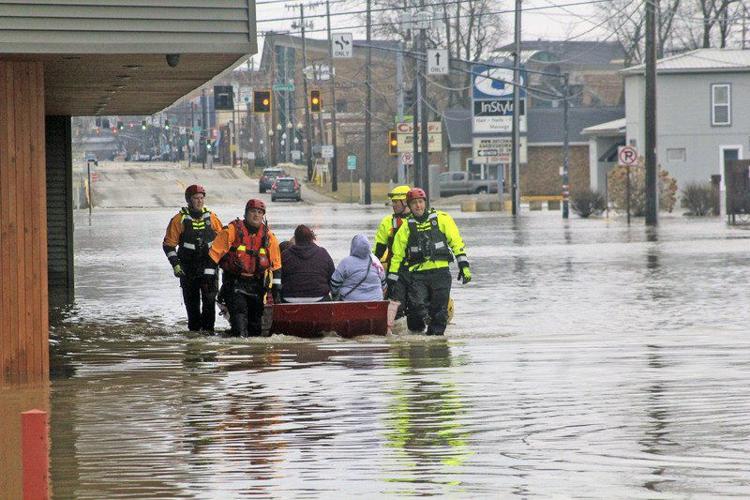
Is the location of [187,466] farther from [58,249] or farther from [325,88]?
[325,88]

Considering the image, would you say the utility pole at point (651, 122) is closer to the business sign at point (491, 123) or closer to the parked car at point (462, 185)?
the business sign at point (491, 123)

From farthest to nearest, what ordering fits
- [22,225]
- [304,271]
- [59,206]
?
[59,206] < [304,271] < [22,225]

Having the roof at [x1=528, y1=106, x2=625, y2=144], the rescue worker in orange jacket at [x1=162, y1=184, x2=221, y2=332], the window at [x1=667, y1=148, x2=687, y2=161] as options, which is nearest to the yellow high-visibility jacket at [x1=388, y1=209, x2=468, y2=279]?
the rescue worker in orange jacket at [x1=162, y1=184, x2=221, y2=332]

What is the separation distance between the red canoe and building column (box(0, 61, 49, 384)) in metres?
4.08

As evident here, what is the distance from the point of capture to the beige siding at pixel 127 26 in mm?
11922

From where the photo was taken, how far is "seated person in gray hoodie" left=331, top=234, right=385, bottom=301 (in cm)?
1697

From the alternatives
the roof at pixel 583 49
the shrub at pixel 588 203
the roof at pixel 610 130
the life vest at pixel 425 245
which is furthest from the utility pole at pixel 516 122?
the roof at pixel 583 49

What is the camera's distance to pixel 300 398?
1198 cm

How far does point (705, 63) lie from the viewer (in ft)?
220

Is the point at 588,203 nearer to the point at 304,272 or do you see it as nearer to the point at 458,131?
the point at 458,131

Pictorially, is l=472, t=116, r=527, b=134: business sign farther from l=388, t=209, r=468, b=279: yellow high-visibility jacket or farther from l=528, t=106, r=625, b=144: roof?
l=388, t=209, r=468, b=279: yellow high-visibility jacket

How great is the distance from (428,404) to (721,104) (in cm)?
5782

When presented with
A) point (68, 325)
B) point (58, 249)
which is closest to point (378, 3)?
point (58, 249)

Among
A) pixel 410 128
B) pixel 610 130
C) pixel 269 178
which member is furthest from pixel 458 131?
pixel 610 130
